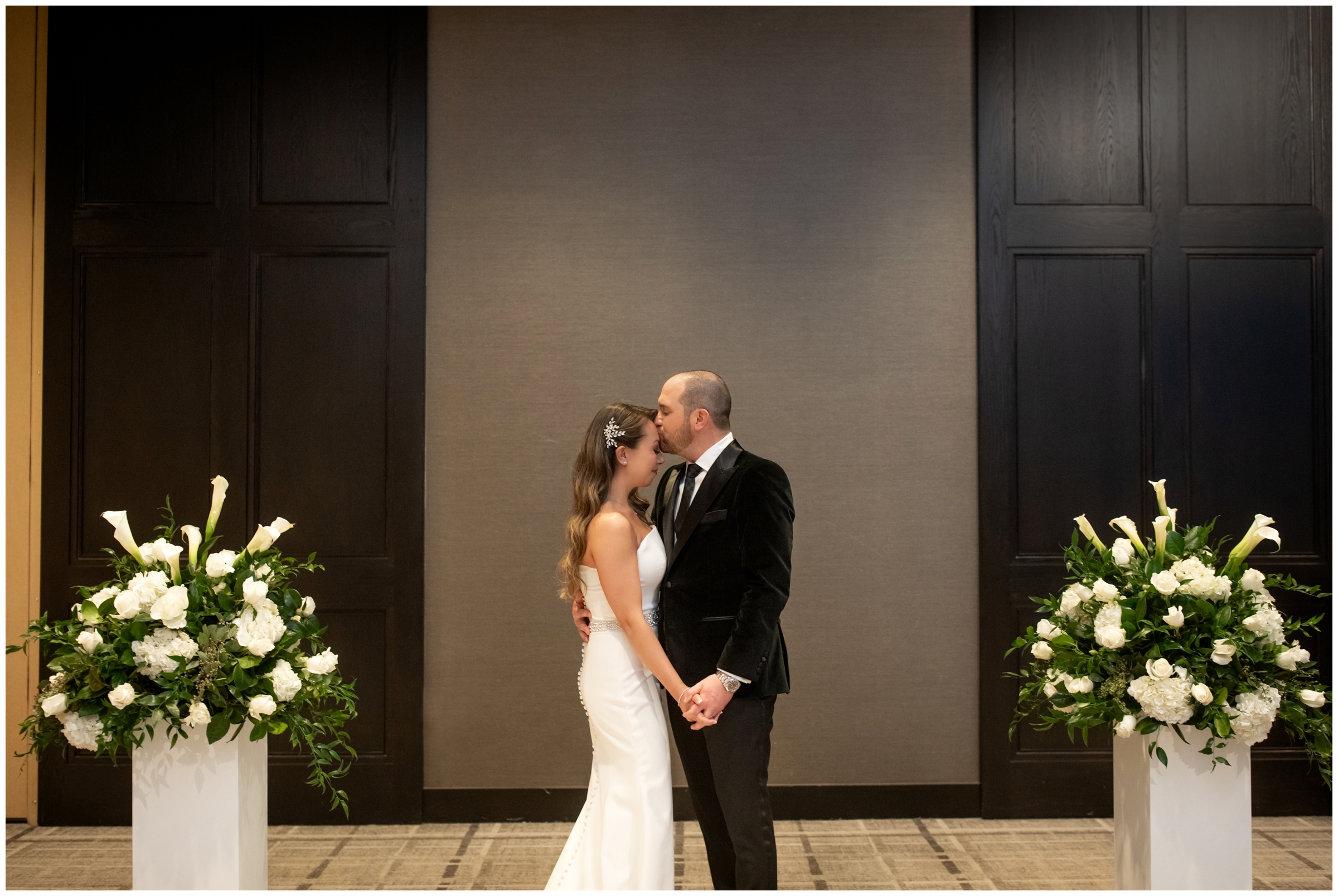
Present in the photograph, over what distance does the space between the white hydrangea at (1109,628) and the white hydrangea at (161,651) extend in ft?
8.10

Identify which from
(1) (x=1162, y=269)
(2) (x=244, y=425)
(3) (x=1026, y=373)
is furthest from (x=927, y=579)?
(2) (x=244, y=425)

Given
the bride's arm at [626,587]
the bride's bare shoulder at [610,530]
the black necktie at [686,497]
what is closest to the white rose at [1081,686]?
the bride's arm at [626,587]

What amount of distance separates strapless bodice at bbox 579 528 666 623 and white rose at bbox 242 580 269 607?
88 cm

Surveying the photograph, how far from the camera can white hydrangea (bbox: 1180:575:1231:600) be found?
268cm

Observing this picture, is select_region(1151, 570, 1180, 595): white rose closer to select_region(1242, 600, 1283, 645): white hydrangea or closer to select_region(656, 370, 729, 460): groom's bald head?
select_region(1242, 600, 1283, 645): white hydrangea

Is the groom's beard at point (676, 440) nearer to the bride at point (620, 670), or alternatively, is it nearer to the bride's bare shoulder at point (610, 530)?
the bride at point (620, 670)

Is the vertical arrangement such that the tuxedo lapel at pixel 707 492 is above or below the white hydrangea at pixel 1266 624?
above

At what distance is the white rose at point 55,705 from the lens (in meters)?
2.58

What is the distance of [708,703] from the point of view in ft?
8.89

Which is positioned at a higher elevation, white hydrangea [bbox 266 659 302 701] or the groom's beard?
the groom's beard

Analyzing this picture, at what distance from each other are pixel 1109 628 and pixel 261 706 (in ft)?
7.51

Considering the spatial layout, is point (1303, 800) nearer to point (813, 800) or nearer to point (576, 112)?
point (813, 800)

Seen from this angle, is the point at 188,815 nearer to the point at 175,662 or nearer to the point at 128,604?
the point at 175,662

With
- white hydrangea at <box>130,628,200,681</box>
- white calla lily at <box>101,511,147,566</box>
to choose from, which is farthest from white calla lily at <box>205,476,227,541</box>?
white hydrangea at <box>130,628,200,681</box>
